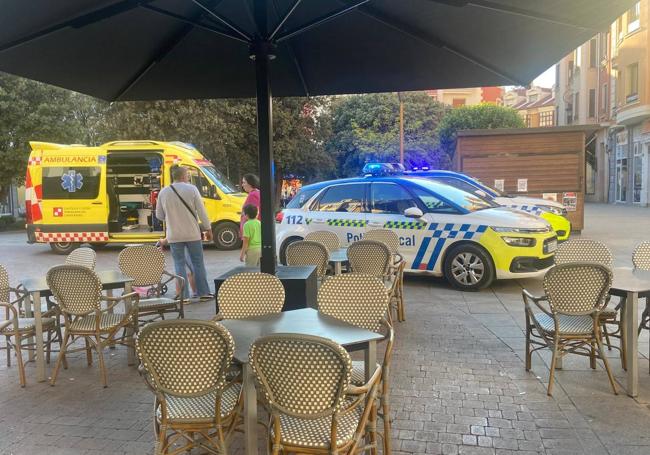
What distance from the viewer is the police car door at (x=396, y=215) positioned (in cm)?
826

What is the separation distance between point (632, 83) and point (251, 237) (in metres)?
27.2

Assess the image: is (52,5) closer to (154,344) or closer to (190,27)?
(190,27)

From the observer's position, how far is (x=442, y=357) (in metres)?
5.04

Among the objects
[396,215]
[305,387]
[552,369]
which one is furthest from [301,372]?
[396,215]

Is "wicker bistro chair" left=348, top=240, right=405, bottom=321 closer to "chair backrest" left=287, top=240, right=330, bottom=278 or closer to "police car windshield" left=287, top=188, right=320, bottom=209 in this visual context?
"chair backrest" left=287, top=240, right=330, bottom=278

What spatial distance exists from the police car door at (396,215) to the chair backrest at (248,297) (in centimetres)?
462

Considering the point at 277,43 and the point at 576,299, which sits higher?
the point at 277,43

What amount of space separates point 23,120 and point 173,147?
462 inches

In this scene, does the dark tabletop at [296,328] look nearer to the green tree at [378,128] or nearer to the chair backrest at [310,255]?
the chair backrest at [310,255]

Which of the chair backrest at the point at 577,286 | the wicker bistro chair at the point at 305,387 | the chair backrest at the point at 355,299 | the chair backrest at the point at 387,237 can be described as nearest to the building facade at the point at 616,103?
the chair backrest at the point at 387,237

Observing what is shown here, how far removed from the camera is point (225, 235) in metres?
14.0

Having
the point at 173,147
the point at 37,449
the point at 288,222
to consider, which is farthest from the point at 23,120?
the point at 37,449

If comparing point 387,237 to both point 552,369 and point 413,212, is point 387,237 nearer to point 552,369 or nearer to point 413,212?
point 413,212

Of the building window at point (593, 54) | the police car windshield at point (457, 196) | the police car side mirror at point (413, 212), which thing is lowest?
the police car side mirror at point (413, 212)
